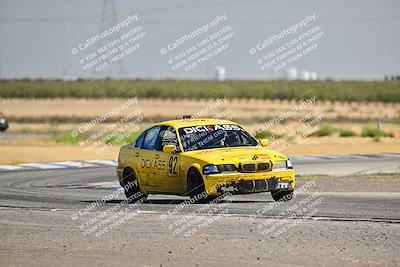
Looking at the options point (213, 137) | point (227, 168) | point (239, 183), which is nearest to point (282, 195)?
point (239, 183)

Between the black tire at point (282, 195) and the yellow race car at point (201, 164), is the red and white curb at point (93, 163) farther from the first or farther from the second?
the black tire at point (282, 195)

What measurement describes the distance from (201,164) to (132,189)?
2.42 meters

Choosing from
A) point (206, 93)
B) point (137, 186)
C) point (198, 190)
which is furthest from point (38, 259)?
point (206, 93)

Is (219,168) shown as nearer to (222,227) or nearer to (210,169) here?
(210,169)

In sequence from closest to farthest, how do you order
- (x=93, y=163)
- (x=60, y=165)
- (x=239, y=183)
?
1. (x=239, y=183)
2. (x=60, y=165)
3. (x=93, y=163)

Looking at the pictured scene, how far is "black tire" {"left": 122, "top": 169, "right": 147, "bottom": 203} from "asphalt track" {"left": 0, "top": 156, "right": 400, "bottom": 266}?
0.72ft

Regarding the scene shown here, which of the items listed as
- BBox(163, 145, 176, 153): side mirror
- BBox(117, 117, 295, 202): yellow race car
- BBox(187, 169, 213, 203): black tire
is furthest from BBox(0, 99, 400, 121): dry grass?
BBox(187, 169, 213, 203): black tire

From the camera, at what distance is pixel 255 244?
1129cm

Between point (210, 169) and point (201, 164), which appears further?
point (201, 164)

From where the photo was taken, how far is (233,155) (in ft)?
51.9

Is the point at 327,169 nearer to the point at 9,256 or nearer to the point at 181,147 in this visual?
the point at 181,147

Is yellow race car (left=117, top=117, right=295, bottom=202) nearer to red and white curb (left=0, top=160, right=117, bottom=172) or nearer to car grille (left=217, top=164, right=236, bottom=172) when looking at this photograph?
car grille (left=217, top=164, right=236, bottom=172)

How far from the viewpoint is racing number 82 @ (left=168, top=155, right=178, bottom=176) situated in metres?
16.4

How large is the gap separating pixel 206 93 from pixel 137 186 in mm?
98845
